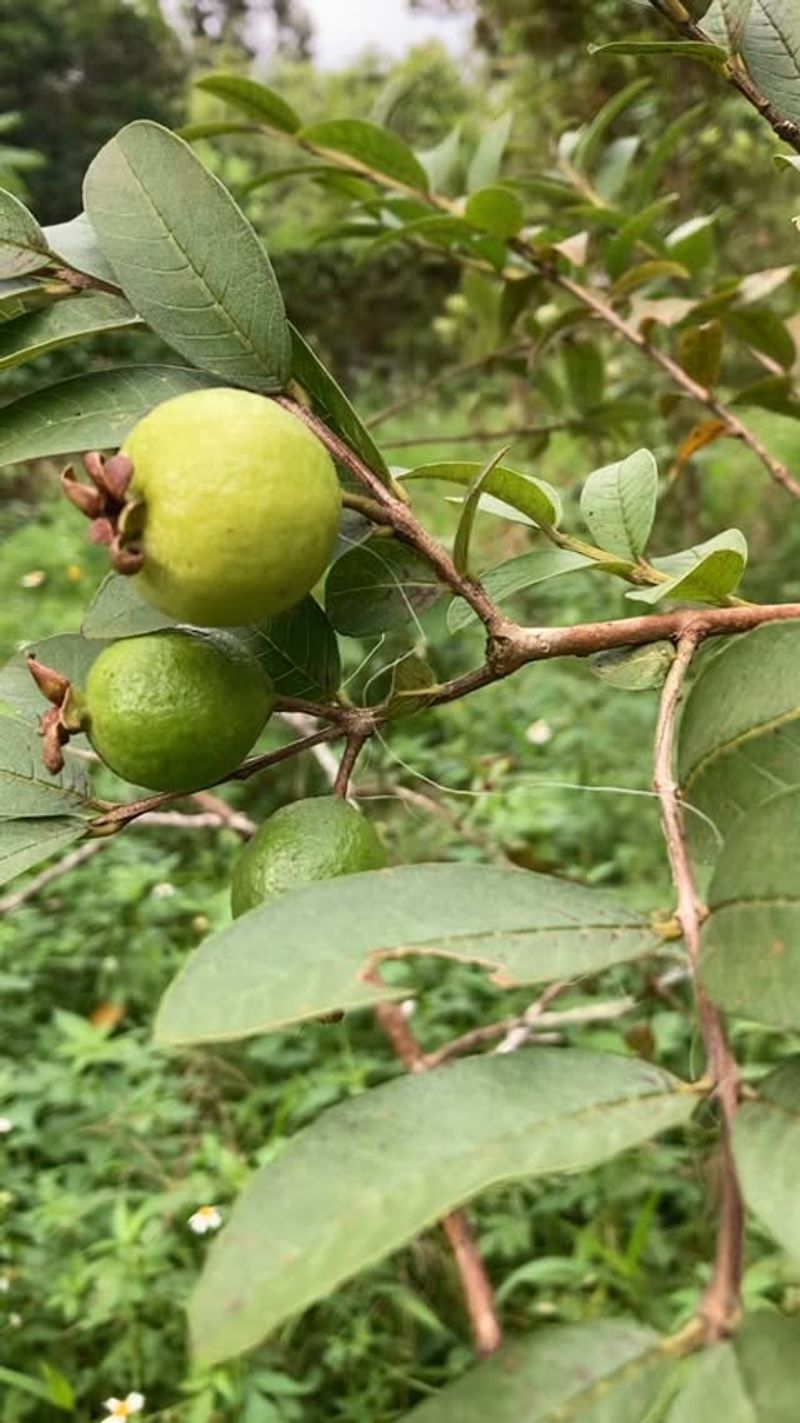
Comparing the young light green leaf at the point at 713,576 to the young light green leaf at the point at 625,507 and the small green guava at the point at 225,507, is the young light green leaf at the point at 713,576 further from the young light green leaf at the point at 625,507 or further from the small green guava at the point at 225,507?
the small green guava at the point at 225,507

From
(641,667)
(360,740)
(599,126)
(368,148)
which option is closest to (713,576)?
(641,667)

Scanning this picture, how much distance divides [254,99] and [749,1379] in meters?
1.14

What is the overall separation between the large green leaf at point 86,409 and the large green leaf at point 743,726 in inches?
9.6

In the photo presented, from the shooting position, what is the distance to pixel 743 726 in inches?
17.9

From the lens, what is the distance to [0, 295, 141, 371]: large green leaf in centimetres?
51

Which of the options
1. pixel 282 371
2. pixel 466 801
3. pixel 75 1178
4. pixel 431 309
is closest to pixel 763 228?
pixel 466 801

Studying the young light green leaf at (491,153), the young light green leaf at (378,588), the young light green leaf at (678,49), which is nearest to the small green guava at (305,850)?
the young light green leaf at (378,588)

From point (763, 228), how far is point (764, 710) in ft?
10.3

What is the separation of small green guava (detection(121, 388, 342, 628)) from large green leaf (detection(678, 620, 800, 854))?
159 millimetres

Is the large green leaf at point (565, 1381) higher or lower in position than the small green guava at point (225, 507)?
lower

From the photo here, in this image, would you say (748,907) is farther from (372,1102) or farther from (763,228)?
(763,228)

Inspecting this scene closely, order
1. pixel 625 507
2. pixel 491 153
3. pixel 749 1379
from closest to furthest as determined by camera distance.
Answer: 1. pixel 749 1379
2. pixel 625 507
3. pixel 491 153

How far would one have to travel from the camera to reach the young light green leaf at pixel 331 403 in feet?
1.65

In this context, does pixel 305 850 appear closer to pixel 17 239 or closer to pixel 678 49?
pixel 17 239
